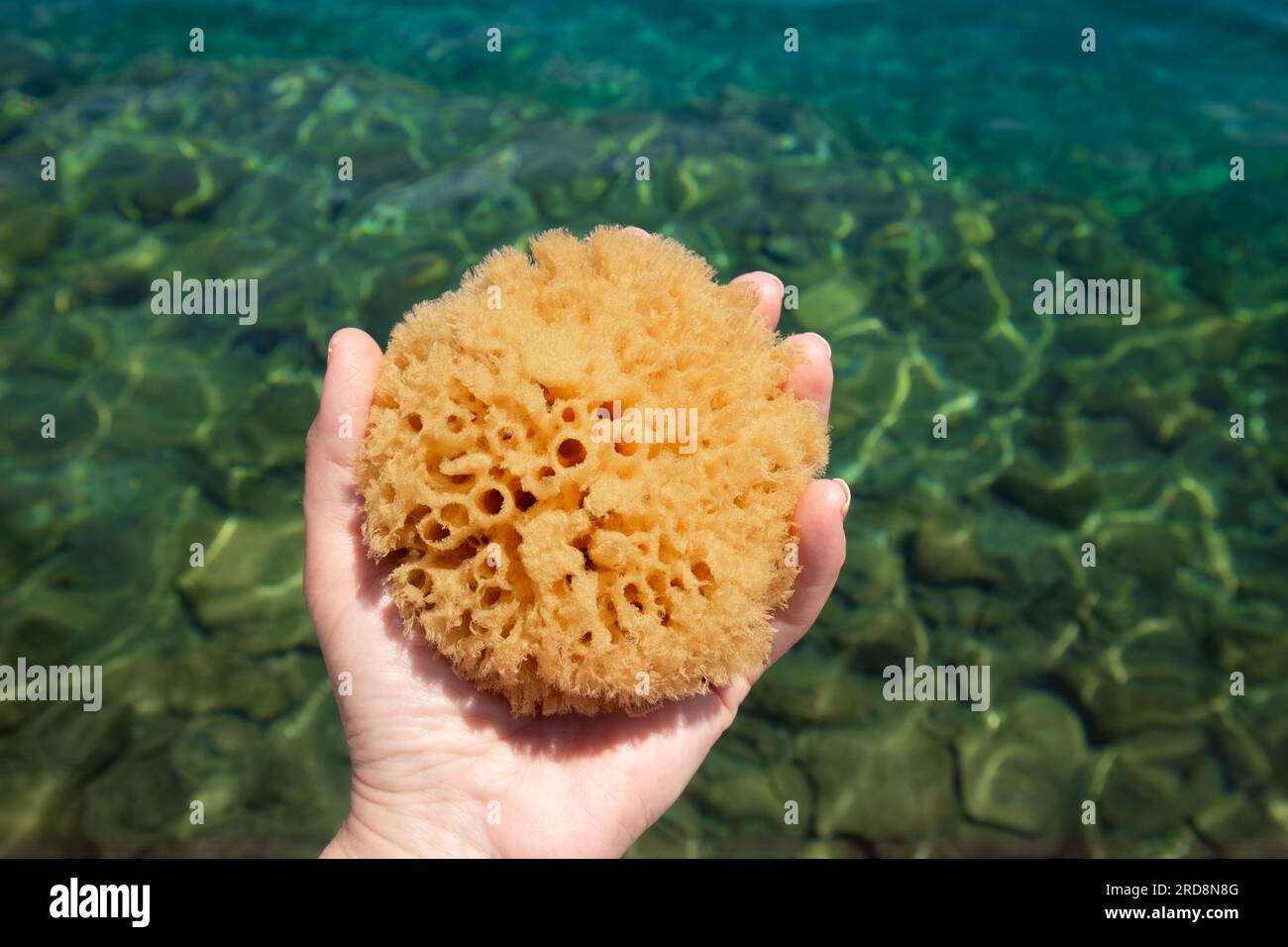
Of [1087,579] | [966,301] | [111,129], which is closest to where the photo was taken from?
[1087,579]

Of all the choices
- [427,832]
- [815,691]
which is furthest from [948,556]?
[427,832]

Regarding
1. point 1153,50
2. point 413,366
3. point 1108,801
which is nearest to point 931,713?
point 1108,801

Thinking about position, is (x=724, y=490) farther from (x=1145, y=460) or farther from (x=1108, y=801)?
(x=1145, y=460)

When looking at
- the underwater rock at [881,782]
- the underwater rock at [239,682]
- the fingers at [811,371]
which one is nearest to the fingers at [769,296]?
the fingers at [811,371]

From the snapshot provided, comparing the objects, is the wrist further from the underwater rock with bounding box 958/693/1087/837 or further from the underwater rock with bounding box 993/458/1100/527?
the underwater rock with bounding box 993/458/1100/527

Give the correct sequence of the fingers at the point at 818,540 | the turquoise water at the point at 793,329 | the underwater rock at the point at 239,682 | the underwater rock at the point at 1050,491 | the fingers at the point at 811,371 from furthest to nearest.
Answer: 1. the underwater rock at the point at 1050,491
2. the underwater rock at the point at 239,682
3. the turquoise water at the point at 793,329
4. the fingers at the point at 811,371
5. the fingers at the point at 818,540

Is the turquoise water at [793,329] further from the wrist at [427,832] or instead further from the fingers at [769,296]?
the fingers at [769,296]

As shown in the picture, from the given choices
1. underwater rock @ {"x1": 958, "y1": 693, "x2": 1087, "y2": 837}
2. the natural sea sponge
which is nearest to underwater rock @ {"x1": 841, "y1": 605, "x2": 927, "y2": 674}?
underwater rock @ {"x1": 958, "y1": 693, "x2": 1087, "y2": 837}

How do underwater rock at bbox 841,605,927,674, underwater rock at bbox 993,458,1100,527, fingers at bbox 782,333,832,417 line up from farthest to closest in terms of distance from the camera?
underwater rock at bbox 993,458,1100,527
underwater rock at bbox 841,605,927,674
fingers at bbox 782,333,832,417
